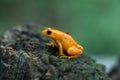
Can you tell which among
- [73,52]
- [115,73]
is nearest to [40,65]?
[73,52]

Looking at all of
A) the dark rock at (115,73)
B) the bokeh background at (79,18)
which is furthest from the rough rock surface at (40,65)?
the bokeh background at (79,18)

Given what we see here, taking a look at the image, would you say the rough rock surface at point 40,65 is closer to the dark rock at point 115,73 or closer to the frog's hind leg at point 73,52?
the frog's hind leg at point 73,52

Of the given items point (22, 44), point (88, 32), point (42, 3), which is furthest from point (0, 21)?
point (22, 44)

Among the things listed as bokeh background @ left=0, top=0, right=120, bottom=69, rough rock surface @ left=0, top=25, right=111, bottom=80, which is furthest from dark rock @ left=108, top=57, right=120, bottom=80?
bokeh background @ left=0, top=0, right=120, bottom=69

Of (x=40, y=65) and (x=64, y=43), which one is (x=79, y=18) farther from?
(x=40, y=65)

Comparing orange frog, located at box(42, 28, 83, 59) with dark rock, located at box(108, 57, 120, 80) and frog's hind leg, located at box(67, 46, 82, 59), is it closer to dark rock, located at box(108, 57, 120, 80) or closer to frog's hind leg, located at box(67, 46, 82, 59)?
frog's hind leg, located at box(67, 46, 82, 59)
